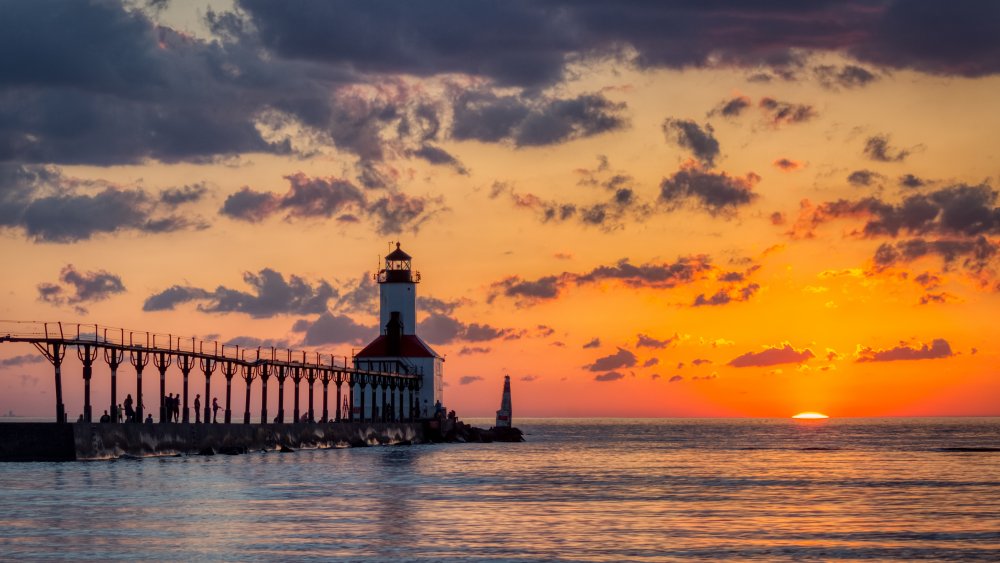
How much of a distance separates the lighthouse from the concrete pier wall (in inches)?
927

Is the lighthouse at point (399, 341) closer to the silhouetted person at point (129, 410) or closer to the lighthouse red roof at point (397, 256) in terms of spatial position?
the lighthouse red roof at point (397, 256)

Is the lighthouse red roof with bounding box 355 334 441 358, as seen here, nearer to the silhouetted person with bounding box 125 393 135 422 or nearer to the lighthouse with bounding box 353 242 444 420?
the lighthouse with bounding box 353 242 444 420

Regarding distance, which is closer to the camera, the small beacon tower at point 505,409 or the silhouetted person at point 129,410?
the silhouetted person at point 129,410

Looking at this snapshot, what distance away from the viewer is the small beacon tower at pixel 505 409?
141m

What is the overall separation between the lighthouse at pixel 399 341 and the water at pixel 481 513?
166 ft

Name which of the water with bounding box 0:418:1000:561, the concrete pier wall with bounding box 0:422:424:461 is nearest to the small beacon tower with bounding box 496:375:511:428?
the concrete pier wall with bounding box 0:422:424:461

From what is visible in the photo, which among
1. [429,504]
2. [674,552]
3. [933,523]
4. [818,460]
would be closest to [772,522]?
[933,523]

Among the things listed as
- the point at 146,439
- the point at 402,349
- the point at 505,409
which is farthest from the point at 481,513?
the point at 505,409

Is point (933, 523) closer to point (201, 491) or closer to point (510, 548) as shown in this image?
point (510, 548)

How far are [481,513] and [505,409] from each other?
331 feet

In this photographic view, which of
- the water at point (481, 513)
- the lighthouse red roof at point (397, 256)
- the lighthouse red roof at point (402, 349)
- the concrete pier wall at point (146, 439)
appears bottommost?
the water at point (481, 513)

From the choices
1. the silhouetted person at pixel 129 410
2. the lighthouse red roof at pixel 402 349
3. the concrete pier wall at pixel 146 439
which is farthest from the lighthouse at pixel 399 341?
the silhouetted person at pixel 129 410

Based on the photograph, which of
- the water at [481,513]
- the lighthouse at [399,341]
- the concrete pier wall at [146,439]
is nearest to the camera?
the water at [481,513]

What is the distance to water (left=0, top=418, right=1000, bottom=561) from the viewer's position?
33031 mm
